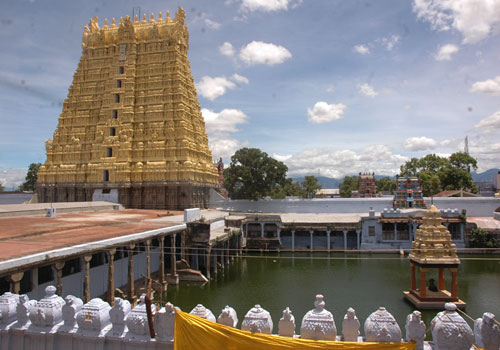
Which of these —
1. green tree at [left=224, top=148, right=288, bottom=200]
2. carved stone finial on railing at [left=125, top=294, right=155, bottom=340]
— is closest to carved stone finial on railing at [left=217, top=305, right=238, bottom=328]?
carved stone finial on railing at [left=125, top=294, right=155, bottom=340]

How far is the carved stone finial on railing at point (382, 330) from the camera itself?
5.62 meters

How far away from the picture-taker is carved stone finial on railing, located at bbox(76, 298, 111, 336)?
21.1ft

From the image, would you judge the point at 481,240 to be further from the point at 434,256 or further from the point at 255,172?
the point at 255,172

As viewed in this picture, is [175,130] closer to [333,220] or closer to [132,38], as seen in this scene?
[132,38]

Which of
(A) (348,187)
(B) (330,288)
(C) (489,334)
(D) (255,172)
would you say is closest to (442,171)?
(A) (348,187)

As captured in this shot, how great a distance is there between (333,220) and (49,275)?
1145 inches

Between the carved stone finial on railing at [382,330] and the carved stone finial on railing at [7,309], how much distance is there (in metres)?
6.33

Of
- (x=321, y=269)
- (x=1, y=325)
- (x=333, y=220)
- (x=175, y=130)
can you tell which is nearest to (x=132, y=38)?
(x=175, y=130)

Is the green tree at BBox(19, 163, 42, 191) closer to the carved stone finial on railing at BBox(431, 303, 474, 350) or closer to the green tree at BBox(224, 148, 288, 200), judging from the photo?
the green tree at BBox(224, 148, 288, 200)

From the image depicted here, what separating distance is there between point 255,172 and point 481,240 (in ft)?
91.1

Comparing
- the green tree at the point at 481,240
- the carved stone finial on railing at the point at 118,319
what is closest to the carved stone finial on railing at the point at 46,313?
the carved stone finial on railing at the point at 118,319

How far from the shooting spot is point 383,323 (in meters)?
5.72

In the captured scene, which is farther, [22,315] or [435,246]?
[435,246]

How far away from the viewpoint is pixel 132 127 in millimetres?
42812
